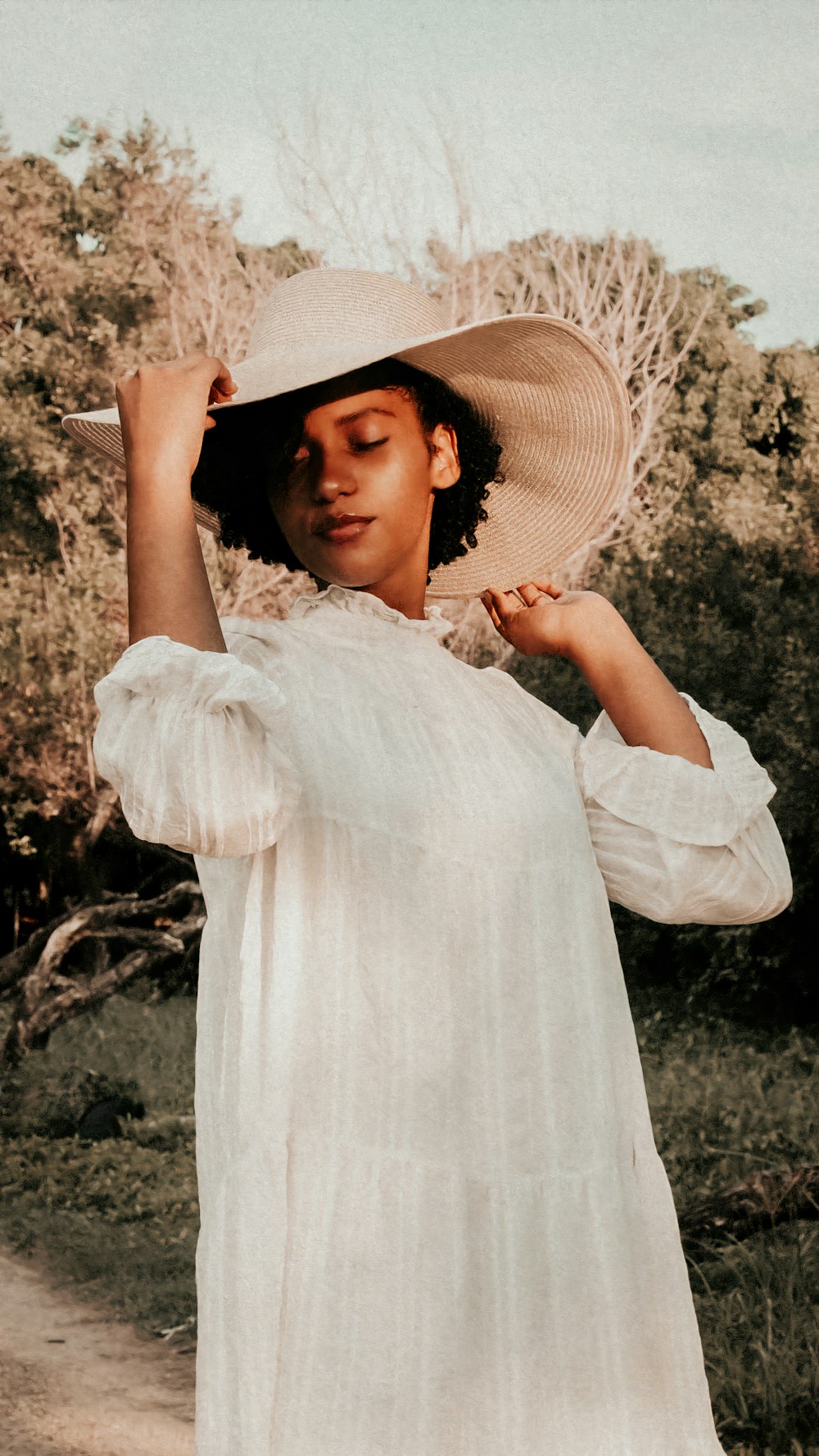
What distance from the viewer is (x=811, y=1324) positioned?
12.0 ft

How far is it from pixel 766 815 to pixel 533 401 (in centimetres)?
58

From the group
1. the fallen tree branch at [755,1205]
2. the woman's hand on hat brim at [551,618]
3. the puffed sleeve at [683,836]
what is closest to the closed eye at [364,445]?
the woman's hand on hat brim at [551,618]

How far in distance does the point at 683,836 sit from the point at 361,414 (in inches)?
21.0

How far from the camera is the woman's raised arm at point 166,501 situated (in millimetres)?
1148

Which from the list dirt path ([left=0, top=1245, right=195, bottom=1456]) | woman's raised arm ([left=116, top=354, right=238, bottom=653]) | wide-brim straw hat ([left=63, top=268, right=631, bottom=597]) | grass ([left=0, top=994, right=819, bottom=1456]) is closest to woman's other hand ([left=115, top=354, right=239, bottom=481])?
woman's raised arm ([left=116, top=354, right=238, bottom=653])

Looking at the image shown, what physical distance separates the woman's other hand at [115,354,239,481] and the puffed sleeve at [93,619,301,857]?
17cm

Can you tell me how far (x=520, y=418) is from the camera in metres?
1.74

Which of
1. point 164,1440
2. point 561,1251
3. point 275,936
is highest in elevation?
point 275,936

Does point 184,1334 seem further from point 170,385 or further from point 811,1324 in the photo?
point 170,385

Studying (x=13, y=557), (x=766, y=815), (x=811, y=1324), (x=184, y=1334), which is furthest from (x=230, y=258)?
(x=766, y=815)

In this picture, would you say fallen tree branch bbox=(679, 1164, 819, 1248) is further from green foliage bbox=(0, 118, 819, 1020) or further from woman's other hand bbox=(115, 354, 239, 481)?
green foliage bbox=(0, 118, 819, 1020)

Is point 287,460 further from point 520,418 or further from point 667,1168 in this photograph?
point 667,1168

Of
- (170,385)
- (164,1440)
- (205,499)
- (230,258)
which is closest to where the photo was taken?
(170,385)

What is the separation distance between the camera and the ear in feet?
5.25
